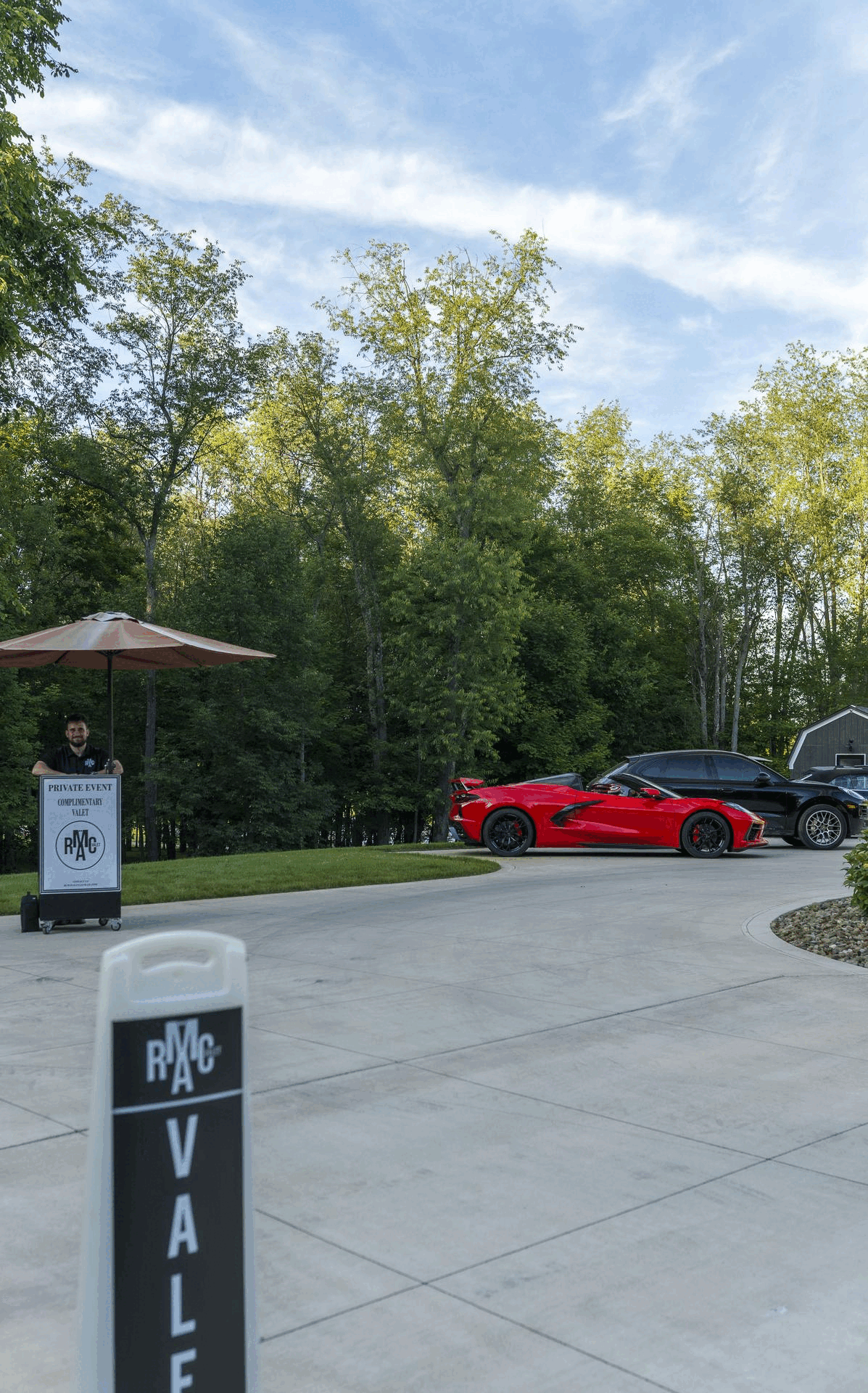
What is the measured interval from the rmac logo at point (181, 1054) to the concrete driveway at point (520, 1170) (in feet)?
4.32

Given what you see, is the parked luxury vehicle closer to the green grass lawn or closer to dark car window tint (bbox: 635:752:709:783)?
dark car window tint (bbox: 635:752:709:783)

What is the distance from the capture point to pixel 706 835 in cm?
1756

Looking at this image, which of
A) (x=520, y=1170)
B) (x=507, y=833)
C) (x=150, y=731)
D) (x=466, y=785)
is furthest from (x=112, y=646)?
(x=150, y=731)

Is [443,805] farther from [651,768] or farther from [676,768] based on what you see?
[676,768]

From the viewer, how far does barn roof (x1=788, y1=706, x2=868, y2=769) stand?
152ft

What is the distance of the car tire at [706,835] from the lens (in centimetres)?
1748

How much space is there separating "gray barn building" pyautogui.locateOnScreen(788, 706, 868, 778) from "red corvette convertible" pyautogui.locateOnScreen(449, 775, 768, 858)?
29905 millimetres

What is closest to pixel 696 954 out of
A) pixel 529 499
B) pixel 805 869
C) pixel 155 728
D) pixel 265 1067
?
pixel 265 1067

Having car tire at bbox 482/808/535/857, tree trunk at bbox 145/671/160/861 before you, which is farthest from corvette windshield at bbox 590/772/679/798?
tree trunk at bbox 145/671/160/861

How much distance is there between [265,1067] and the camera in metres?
5.46

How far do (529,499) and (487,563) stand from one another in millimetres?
7945

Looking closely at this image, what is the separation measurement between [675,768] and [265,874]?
8.59 metres

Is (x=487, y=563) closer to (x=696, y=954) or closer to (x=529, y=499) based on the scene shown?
(x=529, y=499)

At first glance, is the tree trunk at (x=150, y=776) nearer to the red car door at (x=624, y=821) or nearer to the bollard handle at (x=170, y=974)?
the red car door at (x=624, y=821)
